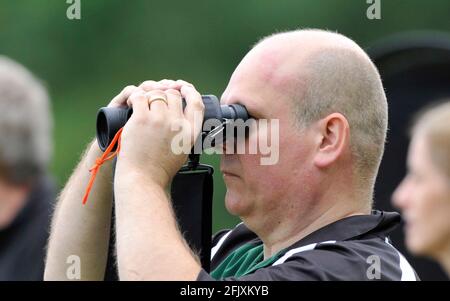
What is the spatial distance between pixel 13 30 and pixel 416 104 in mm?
5440

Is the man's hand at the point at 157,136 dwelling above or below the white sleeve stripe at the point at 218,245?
above

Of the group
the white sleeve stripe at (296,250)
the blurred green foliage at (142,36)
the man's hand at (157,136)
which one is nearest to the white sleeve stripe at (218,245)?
the white sleeve stripe at (296,250)

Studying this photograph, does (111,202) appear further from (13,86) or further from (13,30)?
(13,30)

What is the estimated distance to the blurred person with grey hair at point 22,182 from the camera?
4285 millimetres

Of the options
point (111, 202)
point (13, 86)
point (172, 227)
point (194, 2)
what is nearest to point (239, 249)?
point (111, 202)

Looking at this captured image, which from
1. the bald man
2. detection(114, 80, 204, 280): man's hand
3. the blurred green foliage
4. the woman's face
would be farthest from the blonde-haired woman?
the blurred green foliage

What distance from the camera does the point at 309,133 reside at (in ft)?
10.6

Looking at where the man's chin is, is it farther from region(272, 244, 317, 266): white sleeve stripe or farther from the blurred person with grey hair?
the blurred person with grey hair

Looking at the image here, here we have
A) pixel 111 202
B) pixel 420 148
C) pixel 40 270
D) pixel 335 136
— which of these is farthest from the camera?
pixel 40 270

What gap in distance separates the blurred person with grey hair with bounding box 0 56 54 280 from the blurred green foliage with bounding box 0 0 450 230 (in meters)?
3.88

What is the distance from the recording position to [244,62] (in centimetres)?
337

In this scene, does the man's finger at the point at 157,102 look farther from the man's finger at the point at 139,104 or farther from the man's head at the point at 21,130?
the man's head at the point at 21,130

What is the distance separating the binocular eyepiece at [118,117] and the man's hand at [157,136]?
7 centimetres

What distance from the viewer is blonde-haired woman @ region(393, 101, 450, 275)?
264 cm
